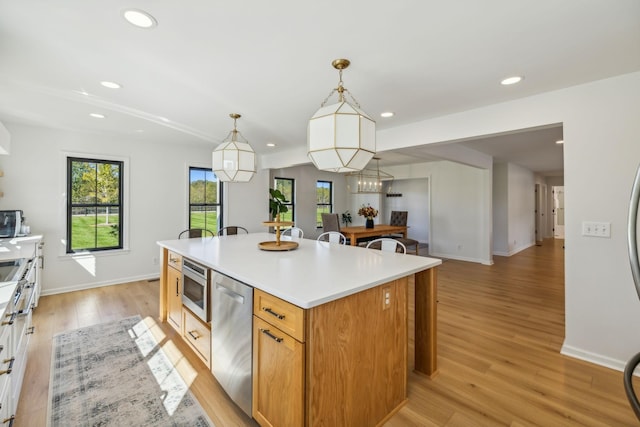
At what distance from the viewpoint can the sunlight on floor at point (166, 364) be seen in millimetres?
2055

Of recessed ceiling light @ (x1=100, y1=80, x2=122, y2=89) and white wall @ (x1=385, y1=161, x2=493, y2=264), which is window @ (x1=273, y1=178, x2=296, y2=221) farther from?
recessed ceiling light @ (x1=100, y1=80, x2=122, y2=89)

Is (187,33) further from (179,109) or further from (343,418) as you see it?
(343,418)

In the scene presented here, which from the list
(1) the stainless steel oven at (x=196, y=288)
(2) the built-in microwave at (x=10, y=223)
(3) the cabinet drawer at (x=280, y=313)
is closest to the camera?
(3) the cabinet drawer at (x=280, y=313)

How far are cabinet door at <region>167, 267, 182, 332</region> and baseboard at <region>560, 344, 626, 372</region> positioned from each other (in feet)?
11.2

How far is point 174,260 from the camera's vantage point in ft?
9.41

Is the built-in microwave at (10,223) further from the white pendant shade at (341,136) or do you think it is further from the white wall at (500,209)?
the white wall at (500,209)

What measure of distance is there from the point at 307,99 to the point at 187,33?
1.34 m

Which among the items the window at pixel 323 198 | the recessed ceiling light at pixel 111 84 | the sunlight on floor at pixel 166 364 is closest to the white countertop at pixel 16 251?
the sunlight on floor at pixel 166 364

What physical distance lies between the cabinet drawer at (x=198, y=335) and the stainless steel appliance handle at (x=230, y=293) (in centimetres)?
42

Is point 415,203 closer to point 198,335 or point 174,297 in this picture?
point 174,297

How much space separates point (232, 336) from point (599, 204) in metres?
3.03

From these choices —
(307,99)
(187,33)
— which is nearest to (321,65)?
(307,99)

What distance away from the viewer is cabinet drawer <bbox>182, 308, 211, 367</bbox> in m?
2.20

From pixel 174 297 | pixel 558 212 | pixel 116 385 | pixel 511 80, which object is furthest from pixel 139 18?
pixel 558 212
